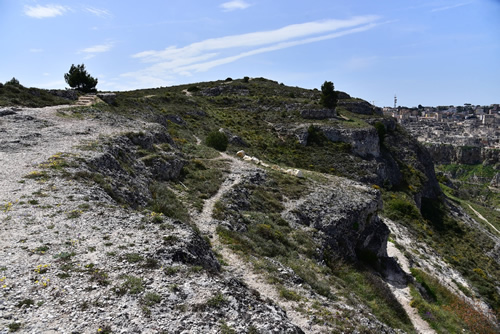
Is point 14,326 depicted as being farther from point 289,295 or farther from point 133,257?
point 289,295

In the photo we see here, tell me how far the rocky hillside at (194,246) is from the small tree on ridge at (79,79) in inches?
542

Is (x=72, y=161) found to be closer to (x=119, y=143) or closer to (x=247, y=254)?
(x=119, y=143)

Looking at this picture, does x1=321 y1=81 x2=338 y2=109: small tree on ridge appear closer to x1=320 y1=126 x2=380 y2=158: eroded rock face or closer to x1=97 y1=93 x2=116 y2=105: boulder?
x1=320 y1=126 x2=380 y2=158: eroded rock face

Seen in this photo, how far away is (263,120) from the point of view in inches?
3393

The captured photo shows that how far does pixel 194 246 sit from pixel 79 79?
199 feet

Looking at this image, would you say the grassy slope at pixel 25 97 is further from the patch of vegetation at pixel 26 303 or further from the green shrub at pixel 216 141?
the patch of vegetation at pixel 26 303

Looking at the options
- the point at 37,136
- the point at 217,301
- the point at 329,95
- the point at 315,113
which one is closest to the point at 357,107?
the point at 329,95

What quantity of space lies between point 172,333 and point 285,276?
9.39 metres

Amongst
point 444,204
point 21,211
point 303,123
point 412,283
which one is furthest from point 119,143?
point 444,204

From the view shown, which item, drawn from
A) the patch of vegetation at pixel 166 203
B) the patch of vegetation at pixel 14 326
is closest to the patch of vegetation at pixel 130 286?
the patch of vegetation at pixel 14 326

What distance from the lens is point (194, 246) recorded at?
15836 mm

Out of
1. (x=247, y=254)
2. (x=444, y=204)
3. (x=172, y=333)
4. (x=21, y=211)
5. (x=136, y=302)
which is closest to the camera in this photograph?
(x=172, y=333)

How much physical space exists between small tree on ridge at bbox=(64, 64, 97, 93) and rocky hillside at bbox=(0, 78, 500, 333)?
13773 millimetres

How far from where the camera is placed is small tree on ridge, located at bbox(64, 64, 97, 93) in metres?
62.1
